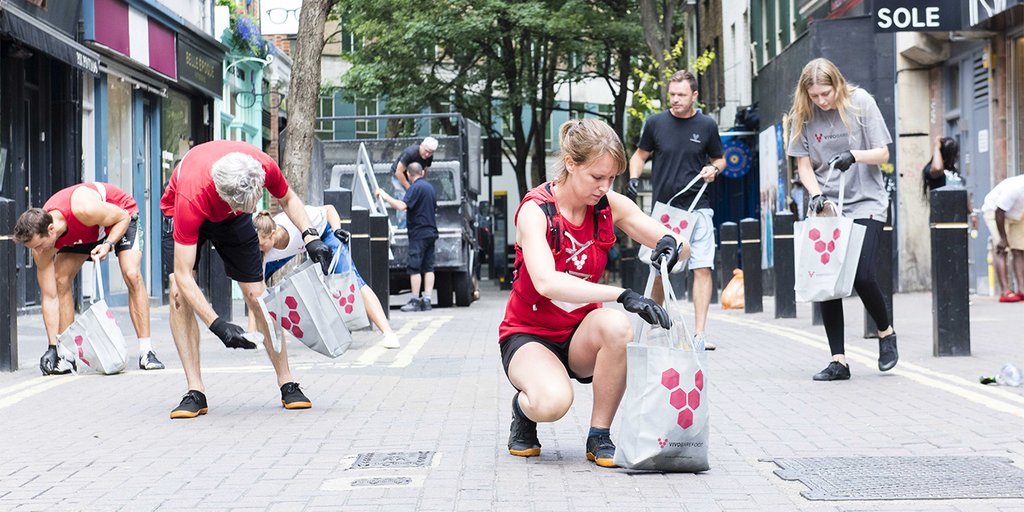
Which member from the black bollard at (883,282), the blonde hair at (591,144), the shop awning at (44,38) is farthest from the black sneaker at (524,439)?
the shop awning at (44,38)

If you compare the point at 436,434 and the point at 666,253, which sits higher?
the point at 666,253

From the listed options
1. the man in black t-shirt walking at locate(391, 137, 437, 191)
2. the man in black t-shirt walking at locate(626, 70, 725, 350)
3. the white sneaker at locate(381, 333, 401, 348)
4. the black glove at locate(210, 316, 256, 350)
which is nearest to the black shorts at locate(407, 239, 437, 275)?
the man in black t-shirt walking at locate(391, 137, 437, 191)

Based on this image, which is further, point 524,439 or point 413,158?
point 413,158

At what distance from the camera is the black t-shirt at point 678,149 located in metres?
10.5

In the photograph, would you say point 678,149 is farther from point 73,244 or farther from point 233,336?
point 233,336

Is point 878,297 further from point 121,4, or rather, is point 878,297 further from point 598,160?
point 121,4

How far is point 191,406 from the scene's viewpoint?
7660 mm

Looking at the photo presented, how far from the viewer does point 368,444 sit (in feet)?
21.4

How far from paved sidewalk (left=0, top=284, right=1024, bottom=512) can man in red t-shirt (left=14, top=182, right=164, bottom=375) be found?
33cm

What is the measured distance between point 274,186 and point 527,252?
2412mm

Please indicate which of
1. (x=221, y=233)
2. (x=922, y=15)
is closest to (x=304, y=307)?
(x=221, y=233)

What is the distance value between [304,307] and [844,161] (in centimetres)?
307

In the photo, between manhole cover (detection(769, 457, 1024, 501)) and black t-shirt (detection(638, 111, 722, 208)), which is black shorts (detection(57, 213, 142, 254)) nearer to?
black t-shirt (detection(638, 111, 722, 208))

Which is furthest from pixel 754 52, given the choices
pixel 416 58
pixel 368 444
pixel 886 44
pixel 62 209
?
pixel 368 444
